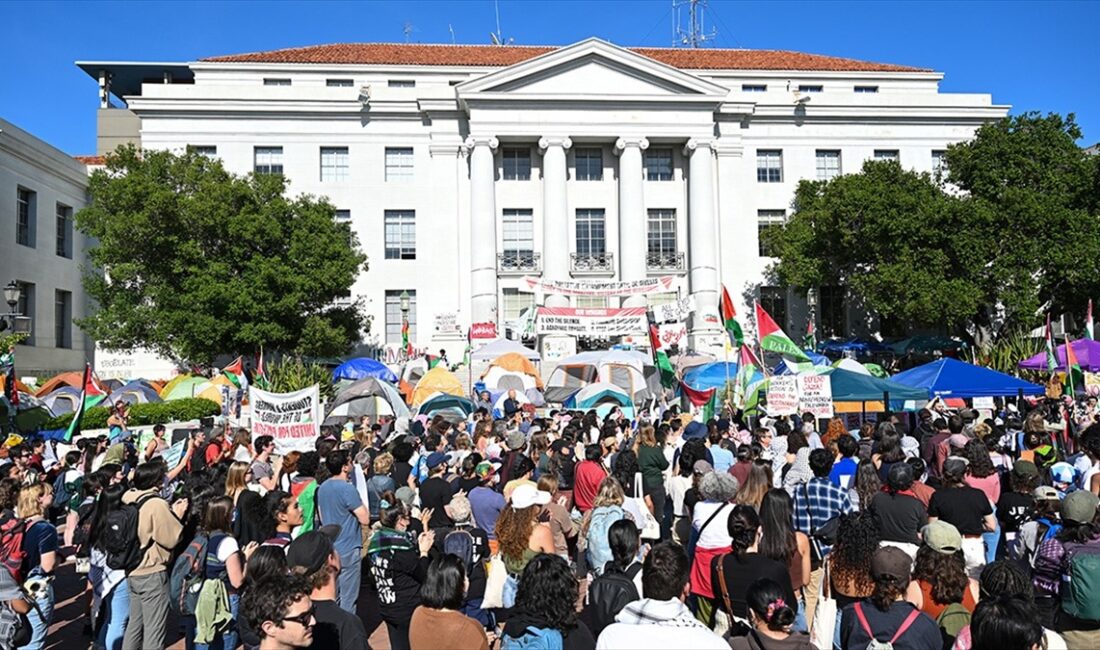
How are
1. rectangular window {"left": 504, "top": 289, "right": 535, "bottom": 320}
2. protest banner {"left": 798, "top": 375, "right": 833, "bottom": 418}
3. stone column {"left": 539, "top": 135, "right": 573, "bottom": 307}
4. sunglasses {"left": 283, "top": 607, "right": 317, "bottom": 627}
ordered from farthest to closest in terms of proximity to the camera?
1. rectangular window {"left": 504, "top": 289, "right": 535, "bottom": 320}
2. stone column {"left": 539, "top": 135, "right": 573, "bottom": 307}
3. protest banner {"left": 798, "top": 375, "right": 833, "bottom": 418}
4. sunglasses {"left": 283, "top": 607, "right": 317, "bottom": 627}

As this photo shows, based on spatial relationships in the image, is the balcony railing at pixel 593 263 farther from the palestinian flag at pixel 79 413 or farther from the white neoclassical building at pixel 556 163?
the palestinian flag at pixel 79 413

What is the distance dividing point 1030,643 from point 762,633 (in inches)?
47.8

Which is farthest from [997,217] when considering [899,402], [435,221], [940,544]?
[940,544]

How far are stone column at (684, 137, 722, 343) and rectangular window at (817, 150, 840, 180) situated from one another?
20.7 ft

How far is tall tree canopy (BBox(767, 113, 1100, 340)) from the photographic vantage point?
3173 cm

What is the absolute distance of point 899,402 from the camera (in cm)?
1702

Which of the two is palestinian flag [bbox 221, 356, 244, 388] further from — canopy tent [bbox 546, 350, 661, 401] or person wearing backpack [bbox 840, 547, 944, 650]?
person wearing backpack [bbox 840, 547, 944, 650]

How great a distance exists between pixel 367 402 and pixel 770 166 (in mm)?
28438

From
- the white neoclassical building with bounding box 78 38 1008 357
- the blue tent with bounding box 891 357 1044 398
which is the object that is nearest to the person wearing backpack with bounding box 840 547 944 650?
the blue tent with bounding box 891 357 1044 398

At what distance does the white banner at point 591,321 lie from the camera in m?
32.6

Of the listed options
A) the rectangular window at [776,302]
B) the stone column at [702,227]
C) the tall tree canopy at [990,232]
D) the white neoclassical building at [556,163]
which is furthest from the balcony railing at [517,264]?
the tall tree canopy at [990,232]

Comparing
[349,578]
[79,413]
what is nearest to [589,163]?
[79,413]

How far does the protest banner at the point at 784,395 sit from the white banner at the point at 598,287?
19754 mm

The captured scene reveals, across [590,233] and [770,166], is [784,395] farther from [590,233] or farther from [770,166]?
[770,166]
